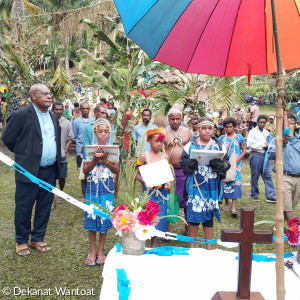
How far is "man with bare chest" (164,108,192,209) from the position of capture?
5305 millimetres

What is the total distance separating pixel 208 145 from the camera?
4.46 metres

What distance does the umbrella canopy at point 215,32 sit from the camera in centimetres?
222

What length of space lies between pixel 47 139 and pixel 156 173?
164cm

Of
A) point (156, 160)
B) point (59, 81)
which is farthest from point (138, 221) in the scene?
point (59, 81)

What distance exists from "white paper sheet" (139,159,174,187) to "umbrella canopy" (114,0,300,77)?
161cm

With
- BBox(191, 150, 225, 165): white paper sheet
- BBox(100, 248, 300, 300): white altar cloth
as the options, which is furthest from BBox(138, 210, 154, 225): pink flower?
BBox(191, 150, 225, 165): white paper sheet

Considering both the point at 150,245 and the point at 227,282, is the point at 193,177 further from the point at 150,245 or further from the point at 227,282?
the point at 227,282

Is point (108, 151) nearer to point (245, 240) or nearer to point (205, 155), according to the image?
point (205, 155)

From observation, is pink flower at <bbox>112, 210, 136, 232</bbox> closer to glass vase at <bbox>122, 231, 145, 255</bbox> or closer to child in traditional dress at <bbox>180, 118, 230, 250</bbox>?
glass vase at <bbox>122, 231, 145, 255</bbox>

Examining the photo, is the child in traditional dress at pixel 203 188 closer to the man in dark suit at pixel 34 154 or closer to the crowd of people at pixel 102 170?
the crowd of people at pixel 102 170

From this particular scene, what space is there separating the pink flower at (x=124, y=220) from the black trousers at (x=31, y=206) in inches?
85.2

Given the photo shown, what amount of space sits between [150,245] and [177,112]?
200cm

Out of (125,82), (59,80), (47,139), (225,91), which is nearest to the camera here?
(47,139)

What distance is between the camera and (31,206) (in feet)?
15.5
